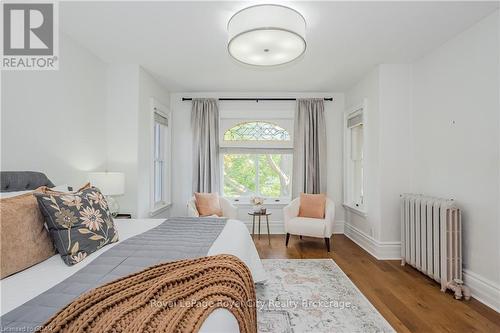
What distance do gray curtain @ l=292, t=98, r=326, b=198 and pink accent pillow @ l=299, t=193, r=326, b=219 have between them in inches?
18.3

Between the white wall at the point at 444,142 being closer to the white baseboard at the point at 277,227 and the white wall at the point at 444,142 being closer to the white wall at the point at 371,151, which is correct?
the white wall at the point at 371,151

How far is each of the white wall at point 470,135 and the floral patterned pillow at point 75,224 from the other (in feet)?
10.3

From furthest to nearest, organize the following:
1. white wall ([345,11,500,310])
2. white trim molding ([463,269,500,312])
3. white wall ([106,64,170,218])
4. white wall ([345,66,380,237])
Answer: white wall ([345,66,380,237]), white wall ([106,64,170,218]), white wall ([345,11,500,310]), white trim molding ([463,269,500,312])

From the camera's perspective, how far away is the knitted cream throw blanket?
0.76 m

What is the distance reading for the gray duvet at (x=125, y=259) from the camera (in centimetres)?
85

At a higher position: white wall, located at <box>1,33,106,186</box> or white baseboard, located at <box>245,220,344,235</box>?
white wall, located at <box>1,33,106,186</box>

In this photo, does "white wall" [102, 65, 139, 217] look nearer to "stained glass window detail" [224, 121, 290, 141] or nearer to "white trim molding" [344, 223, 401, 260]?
"stained glass window detail" [224, 121, 290, 141]

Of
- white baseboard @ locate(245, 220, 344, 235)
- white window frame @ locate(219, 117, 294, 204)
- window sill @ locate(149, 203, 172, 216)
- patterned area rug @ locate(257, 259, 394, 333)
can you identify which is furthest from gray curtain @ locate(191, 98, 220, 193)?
patterned area rug @ locate(257, 259, 394, 333)

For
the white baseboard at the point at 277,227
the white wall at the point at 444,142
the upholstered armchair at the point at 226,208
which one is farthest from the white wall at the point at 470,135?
the upholstered armchair at the point at 226,208

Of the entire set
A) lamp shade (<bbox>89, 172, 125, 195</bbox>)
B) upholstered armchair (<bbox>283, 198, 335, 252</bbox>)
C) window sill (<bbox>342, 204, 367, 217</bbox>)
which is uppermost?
lamp shade (<bbox>89, 172, 125, 195</bbox>)

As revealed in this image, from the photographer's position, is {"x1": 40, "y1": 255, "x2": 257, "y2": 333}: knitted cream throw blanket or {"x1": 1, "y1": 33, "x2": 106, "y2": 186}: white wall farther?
{"x1": 1, "y1": 33, "x2": 106, "y2": 186}: white wall

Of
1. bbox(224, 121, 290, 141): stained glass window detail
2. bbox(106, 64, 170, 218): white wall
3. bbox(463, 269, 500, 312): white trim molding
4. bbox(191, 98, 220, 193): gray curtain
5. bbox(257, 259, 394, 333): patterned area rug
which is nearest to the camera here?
bbox(257, 259, 394, 333): patterned area rug

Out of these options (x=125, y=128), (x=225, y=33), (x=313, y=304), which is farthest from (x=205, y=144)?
(x=313, y=304)

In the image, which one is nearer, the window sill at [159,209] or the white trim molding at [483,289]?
the white trim molding at [483,289]
